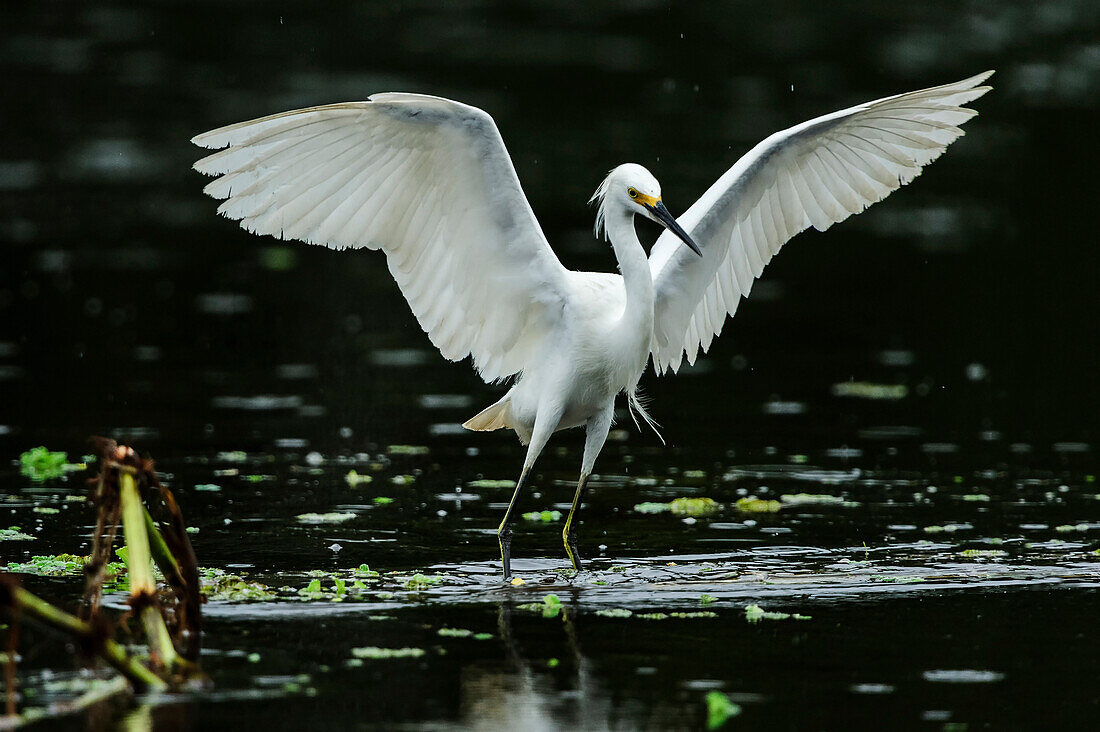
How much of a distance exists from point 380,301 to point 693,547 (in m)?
9.79

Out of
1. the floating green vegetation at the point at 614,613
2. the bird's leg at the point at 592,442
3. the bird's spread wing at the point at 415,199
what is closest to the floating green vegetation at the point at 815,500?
the bird's leg at the point at 592,442

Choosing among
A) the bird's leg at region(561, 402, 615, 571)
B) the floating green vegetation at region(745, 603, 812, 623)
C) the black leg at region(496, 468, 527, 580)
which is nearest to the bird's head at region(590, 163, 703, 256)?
the bird's leg at region(561, 402, 615, 571)

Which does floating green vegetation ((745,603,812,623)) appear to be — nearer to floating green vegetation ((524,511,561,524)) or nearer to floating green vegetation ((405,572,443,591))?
floating green vegetation ((405,572,443,591))

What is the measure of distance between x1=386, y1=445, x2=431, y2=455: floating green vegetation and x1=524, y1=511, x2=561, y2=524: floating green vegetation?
2035 mm

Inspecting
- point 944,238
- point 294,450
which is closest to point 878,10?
point 944,238

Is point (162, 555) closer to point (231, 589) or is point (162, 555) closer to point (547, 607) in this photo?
point (231, 589)

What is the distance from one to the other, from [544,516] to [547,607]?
2.60 metres

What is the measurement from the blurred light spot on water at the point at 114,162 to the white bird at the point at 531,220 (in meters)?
16.7

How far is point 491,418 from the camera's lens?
34.6ft

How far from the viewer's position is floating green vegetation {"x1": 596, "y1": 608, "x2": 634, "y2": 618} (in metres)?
8.20

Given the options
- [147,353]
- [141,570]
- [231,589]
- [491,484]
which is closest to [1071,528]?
[491,484]

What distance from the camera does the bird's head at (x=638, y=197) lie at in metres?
9.24

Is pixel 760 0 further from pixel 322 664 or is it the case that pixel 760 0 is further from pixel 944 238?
pixel 322 664

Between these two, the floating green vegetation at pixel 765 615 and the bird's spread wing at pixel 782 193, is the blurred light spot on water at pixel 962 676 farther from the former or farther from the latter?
the bird's spread wing at pixel 782 193
